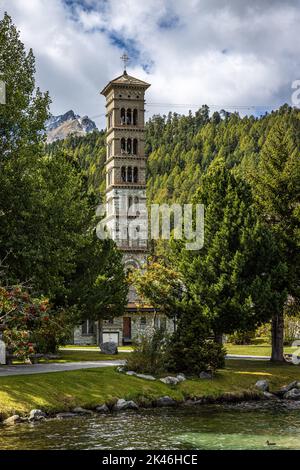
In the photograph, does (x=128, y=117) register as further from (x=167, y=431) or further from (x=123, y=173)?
(x=167, y=431)

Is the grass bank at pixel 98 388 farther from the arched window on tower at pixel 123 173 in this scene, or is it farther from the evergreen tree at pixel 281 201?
the arched window on tower at pixel 123 173

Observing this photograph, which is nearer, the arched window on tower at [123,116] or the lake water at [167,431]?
the lake water at [167,431]

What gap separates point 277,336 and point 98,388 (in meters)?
18.9

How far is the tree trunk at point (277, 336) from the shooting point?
4831 centimetres

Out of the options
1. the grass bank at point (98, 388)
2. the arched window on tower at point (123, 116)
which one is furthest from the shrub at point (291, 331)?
the arched window on tower at point (123, 116)

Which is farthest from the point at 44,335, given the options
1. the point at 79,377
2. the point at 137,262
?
the point at 137,262

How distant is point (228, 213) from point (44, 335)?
54.4 feet

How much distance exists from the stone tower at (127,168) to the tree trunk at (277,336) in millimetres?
41377

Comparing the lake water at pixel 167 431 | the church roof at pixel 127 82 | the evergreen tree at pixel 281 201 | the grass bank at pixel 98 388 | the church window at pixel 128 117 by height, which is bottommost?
the lake water at pixel 167 431

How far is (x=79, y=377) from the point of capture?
3522cm

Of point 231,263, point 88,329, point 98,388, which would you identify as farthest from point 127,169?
point 98,388

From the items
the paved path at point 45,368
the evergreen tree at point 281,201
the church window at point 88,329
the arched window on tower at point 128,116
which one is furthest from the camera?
the arched window on tower at point 128,116

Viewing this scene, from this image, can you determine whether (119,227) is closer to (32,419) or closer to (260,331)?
(260,331)

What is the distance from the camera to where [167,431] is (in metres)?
26.2
